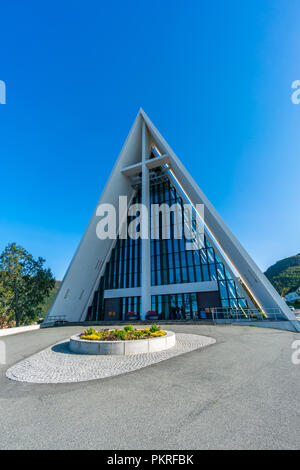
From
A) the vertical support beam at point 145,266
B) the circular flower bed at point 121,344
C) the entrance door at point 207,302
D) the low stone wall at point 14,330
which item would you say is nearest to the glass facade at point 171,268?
the entrance door at point 207,302

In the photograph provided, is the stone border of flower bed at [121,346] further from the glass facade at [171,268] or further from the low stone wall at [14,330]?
the glass facade at [171,268]

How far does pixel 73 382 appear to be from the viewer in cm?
490

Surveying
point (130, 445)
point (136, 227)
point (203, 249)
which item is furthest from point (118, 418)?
point (136, 227)

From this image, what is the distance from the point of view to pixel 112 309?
2725 centimetres

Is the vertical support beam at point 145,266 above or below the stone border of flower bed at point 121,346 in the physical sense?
above

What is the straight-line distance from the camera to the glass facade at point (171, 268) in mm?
23797

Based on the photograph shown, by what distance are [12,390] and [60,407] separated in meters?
1.87

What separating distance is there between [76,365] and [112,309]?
21920 mm

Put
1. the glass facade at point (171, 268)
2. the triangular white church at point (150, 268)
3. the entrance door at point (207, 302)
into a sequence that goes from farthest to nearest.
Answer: the glass facade at point (171, 268), the entrance door at point (207, 302), the triangular white church at point (150, 268)

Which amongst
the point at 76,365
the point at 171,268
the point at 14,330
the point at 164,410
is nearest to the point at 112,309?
the point at 171,268

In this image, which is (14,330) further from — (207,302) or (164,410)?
(207,302)

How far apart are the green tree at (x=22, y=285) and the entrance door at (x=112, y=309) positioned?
811cm

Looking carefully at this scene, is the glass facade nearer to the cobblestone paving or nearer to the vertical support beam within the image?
the vertical support beam
